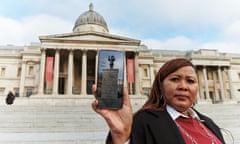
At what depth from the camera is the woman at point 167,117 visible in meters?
1.21

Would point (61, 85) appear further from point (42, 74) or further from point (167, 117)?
point (167, 117)

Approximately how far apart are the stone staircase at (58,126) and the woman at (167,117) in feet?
19.6

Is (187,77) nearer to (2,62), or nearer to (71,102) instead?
(71,102)

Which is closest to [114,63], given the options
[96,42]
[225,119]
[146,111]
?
[146,111]

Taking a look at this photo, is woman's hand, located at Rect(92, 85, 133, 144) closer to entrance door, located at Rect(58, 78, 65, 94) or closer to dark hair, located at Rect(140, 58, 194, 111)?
dark hair, located at Rect(140, 58, 194, 111)

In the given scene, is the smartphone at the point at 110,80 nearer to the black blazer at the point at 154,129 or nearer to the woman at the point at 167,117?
the woman at the point at 167,117

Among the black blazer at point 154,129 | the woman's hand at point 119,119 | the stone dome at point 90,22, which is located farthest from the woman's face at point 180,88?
the stone dome at point 90,22

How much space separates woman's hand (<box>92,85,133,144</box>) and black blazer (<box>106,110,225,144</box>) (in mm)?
85

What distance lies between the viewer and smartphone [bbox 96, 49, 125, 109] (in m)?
1.18

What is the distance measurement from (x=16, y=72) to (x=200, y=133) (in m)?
34.9

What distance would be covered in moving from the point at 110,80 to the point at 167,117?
0.67 metres

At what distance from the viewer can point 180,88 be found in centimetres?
170

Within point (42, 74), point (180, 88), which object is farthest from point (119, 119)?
point (42, 74)

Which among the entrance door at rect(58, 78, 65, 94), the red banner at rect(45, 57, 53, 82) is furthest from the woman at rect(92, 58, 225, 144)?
the entrance door at rect(58, 78, 65, 94)
